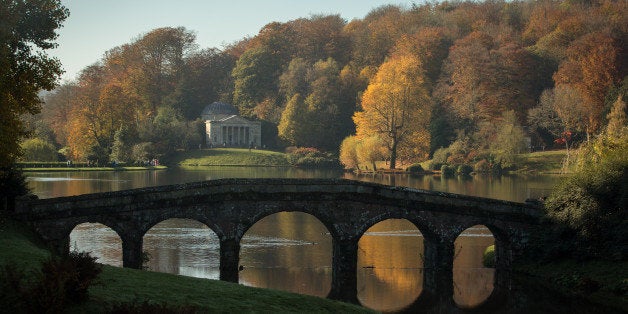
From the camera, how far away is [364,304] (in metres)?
38.0

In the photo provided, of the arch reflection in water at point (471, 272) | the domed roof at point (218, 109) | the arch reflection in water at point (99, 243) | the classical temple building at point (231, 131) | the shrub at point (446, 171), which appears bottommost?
the arch reflection in water at point (471, 272)

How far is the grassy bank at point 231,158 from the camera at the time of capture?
5379 inches

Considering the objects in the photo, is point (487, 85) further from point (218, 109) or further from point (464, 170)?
point (218, 109)

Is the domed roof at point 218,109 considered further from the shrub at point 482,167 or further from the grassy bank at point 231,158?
the shrub at point 482,167

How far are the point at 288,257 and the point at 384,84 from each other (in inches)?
2862

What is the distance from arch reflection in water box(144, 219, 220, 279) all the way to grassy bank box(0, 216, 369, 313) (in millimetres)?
9710

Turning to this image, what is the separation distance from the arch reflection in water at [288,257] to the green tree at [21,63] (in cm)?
1337

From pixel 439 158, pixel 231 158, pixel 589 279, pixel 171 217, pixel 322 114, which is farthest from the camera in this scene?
pixel 322 114

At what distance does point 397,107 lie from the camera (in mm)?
118375

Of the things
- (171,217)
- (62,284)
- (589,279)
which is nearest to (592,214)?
(589,279)

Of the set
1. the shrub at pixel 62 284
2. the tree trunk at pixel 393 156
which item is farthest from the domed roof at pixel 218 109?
the shrub at pixel 62 284

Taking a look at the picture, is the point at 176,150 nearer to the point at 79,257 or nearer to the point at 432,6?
the point at 432,6

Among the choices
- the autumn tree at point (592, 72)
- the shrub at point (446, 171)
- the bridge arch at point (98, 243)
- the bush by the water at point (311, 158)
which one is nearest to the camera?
the bridge arch at point (98, 243)

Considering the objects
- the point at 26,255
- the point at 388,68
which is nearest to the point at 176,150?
the point at 388,68
